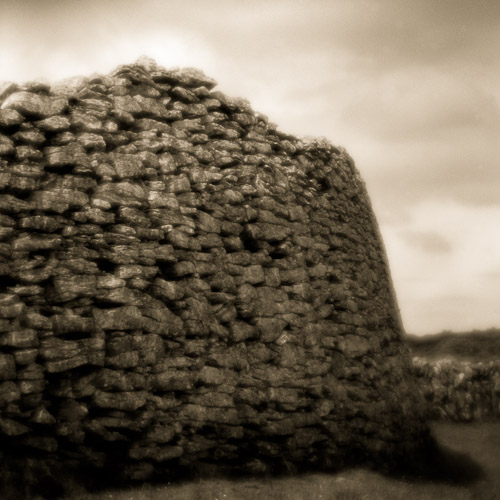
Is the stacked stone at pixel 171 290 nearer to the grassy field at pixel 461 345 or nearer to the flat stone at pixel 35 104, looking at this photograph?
the flat stone at pixel 35 104

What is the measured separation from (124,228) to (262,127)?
3.17 m

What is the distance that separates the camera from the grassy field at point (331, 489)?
20.7ft

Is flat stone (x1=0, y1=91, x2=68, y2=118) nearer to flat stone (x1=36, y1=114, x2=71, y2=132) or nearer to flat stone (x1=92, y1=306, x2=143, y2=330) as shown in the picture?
flat stone (x1=36, y1=114, x2=71, y2=132)

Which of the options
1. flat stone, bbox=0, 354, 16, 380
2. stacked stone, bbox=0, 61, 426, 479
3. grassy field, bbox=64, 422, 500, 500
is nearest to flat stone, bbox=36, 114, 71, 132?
stacked stone, bbox=0, 61, 426, 479

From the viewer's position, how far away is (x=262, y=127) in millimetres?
9109

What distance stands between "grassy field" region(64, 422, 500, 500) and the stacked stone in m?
0.36

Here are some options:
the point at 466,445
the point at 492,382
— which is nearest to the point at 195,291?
the point at 466,445

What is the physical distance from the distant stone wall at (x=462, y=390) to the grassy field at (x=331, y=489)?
485 cm

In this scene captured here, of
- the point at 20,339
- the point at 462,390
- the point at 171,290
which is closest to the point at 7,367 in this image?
the point at 20,339

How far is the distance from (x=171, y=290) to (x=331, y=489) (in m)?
3.18

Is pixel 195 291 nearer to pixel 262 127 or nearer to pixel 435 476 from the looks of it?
pixel 262 127

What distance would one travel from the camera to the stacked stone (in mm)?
6332

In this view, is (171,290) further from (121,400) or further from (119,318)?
(121,400)

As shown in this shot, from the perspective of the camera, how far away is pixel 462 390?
1623 cm
